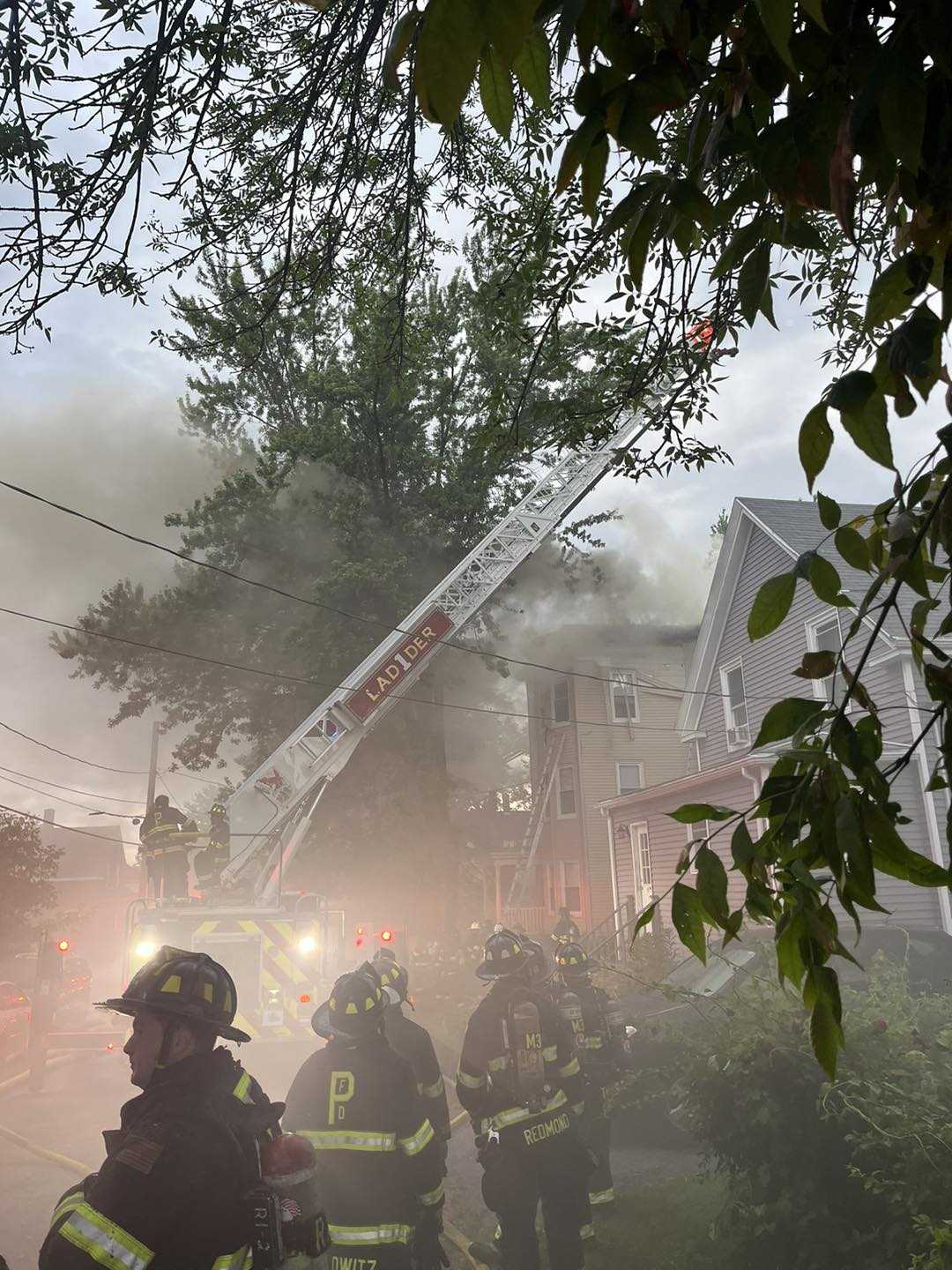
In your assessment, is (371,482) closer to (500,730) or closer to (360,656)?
(360,656)

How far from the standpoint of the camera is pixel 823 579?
1.42 metres

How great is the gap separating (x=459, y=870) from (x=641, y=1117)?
12177mm

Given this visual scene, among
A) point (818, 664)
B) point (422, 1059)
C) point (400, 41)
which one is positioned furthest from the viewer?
point (422, 1059)

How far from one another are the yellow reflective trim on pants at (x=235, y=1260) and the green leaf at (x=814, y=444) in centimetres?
305

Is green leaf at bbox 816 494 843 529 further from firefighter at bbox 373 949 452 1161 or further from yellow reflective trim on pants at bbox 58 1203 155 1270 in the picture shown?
firefighter at bbox 373 949 452 1161

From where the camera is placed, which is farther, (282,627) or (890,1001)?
(282,627)

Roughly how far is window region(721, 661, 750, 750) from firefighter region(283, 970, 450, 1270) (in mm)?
13865

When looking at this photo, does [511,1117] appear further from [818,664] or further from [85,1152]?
[818,664]

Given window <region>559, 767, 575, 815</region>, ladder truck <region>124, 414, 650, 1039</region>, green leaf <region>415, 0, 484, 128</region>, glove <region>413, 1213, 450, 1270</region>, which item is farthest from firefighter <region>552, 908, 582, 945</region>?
window <region>559, 767, 575, 815</region>

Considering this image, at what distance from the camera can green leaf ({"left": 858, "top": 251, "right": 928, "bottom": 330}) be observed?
122 cm

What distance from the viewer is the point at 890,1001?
5.73 metres

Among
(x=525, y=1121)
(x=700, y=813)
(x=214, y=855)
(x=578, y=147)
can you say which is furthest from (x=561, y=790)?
(x=578, y=147)

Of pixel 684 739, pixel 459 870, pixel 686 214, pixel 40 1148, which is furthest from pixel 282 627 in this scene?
pixel 686 214

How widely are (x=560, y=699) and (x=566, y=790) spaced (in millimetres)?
3116
